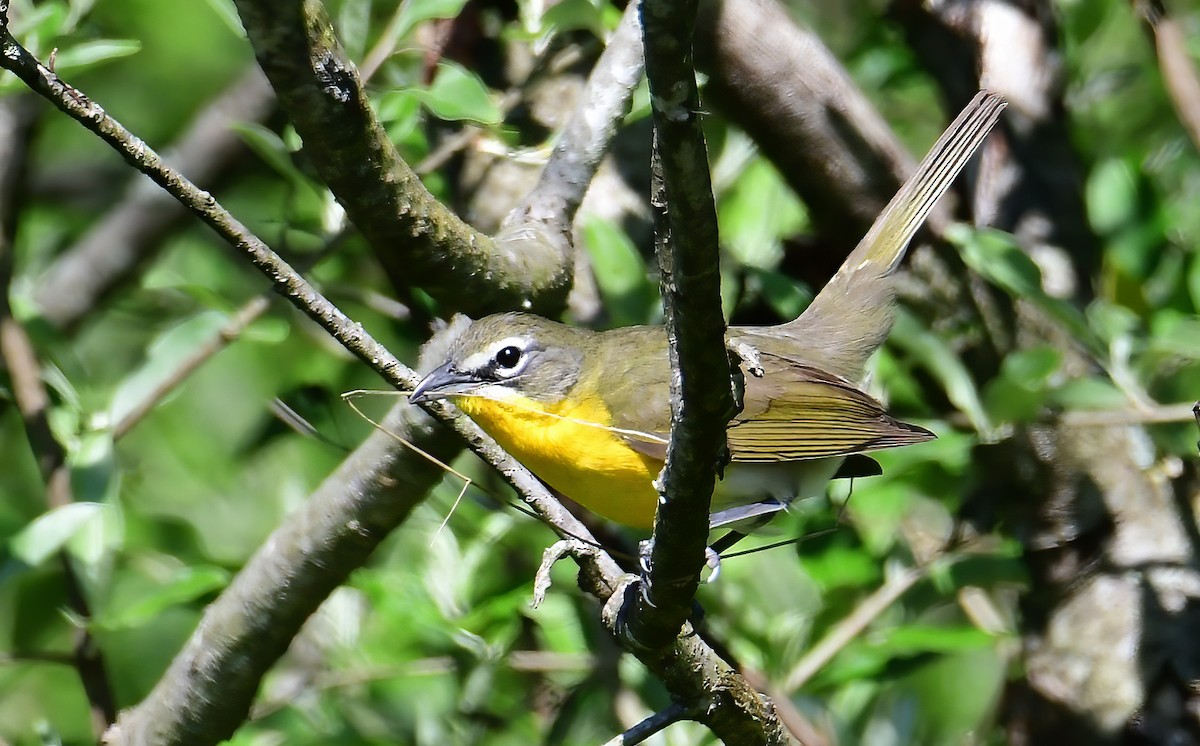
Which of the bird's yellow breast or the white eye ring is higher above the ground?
the white eye ring

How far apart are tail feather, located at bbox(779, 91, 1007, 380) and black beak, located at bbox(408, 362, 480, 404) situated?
1.34 m

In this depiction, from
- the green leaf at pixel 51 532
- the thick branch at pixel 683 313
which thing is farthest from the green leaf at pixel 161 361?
the thick branch at pixel 683 313

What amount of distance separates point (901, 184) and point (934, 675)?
1.77m

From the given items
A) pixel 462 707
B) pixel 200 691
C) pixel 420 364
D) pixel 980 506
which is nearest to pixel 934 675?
pixel 980 506

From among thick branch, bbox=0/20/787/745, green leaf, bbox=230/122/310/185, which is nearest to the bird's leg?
thick branch, bbox=0/20/787/745

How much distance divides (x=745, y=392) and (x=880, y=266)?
1.42 m

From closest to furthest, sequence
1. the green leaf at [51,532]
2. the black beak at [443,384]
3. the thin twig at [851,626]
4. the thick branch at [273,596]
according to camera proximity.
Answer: the black beak at [443,384], the thick branch at [273,596], the green leaf at [51,532], the thin twig at [851,626]

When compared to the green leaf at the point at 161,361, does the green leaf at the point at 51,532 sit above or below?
below

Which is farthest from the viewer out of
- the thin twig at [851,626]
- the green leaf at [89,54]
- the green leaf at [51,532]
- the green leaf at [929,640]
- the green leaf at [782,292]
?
the green leaf at [782,292]

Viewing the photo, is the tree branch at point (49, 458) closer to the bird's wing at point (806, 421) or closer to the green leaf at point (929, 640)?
the bird's wing at point (806, 421)

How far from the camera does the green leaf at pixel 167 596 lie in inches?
140

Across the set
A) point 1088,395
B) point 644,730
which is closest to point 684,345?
point 644,730

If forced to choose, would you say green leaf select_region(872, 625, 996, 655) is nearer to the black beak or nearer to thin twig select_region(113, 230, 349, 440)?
the black beak

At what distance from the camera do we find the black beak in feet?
9.86
